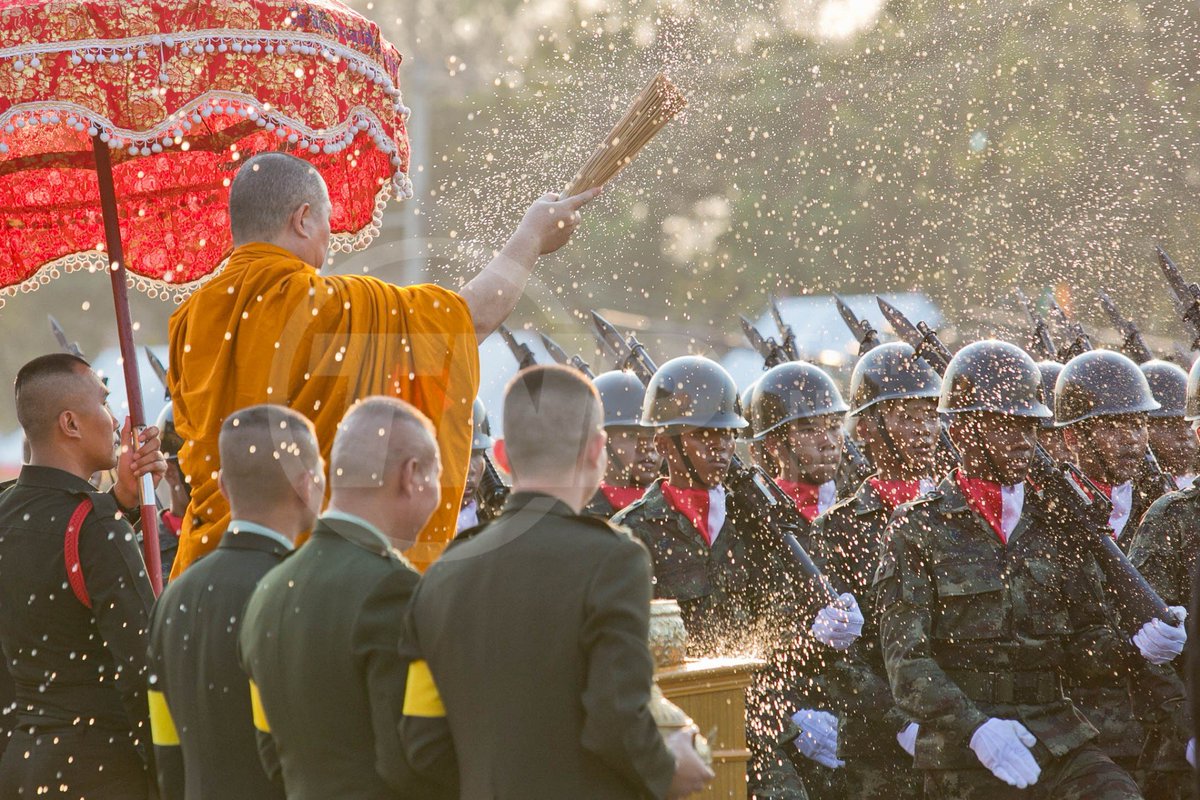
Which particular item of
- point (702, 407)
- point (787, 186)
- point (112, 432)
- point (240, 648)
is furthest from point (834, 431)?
point (787, 186)

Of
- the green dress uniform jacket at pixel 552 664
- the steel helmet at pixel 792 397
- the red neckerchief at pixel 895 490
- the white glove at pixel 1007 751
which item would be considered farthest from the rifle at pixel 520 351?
the green dress uniform jacket at pixel 552 664

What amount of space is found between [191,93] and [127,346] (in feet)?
2.67

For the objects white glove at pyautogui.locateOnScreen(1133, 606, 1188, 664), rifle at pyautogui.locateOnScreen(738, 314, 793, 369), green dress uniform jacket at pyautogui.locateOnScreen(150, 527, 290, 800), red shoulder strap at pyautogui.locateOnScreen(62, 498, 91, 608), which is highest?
rifle at pyautogui.locateOnScreen(738, 314, 793, 369)

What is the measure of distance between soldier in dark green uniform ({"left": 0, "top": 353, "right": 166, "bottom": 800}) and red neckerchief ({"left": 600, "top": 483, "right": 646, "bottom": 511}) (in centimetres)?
435

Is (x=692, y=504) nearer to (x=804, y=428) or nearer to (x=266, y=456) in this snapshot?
(x=804, y=428)

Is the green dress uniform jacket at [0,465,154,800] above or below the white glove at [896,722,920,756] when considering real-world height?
above

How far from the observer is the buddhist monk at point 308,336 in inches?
163

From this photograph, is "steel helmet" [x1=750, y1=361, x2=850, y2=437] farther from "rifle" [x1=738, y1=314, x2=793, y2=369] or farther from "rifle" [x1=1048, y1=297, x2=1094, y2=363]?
"rifle" [x1=1048, y1=297, x2=1094, y2=363]

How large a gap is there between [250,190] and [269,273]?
0.30m

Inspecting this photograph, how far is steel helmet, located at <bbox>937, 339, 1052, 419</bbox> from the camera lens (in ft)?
19.8

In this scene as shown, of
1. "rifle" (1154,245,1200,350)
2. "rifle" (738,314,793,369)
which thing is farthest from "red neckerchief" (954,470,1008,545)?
"rifle" (738,314,793,369)

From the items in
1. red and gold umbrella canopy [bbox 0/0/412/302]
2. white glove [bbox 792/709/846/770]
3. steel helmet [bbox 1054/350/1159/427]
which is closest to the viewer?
red and gold umbrella canopy [bbox 0/0/412/302]

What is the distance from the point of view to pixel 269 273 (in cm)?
421

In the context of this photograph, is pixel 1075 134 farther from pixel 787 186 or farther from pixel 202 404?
pixel 202 404
